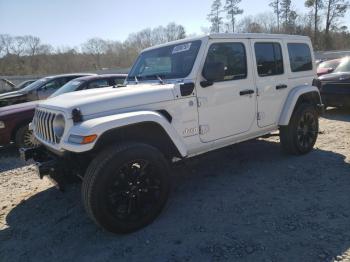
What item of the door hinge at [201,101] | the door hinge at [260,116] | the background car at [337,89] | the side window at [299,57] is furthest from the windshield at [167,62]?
the background car at [337,89]

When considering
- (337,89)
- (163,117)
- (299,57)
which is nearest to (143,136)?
(163,117)

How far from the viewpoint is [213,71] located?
12.9ft

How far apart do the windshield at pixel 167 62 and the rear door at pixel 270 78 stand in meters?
1.10

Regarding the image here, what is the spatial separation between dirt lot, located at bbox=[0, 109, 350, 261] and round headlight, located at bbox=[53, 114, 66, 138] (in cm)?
109

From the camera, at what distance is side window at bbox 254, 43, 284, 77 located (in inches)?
193

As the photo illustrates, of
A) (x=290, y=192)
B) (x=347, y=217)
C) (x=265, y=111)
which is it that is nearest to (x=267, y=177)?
(x=290, y=192)

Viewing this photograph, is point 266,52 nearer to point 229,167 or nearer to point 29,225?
point 229,167

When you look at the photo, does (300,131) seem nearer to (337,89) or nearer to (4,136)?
(337,89)

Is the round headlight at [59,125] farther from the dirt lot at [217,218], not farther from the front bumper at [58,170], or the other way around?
the dirt lot at [217,218]

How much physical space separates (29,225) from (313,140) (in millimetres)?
4604

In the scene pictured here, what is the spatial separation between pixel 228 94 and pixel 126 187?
186 cm

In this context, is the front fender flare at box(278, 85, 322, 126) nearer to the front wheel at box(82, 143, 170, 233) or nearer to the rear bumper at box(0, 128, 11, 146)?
the front wheel at box(82, 143, 170, 233)

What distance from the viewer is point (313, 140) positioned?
19.1 ft

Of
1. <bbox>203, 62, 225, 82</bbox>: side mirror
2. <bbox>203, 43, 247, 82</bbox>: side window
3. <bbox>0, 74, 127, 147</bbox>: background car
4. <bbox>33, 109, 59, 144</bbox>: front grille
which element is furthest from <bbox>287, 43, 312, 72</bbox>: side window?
<bbox>33, 109, 59, 144</bbox>: front grille
